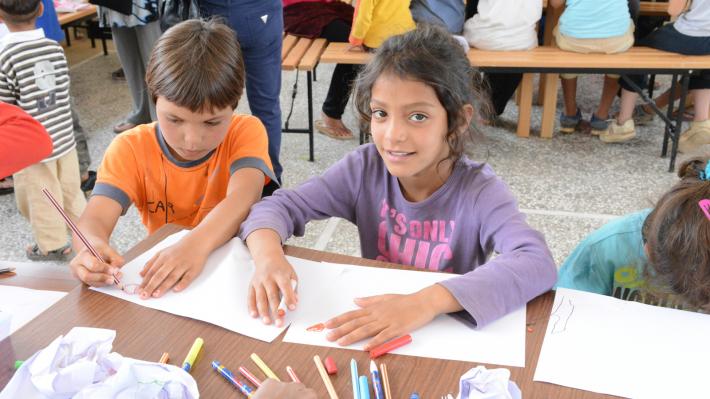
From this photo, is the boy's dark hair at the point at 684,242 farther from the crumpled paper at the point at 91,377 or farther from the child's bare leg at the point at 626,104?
the child's bare leg at the point at 626,104

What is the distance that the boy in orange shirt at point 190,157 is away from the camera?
3.97ft

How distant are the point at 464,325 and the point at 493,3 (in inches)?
101

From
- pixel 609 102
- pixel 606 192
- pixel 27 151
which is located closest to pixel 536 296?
pixel 27 151

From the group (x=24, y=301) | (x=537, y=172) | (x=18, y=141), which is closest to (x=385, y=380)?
(x=24, y=301)

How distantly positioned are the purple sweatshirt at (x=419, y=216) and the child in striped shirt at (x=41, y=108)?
4.43 ft

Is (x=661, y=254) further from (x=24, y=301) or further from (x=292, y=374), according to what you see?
(x=24, y=301)

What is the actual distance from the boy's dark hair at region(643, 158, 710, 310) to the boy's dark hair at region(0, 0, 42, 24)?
2.06 meters

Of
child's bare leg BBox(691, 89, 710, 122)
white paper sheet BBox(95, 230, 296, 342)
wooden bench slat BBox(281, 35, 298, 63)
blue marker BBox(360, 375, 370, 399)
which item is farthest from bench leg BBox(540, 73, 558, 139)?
blue marker BBox(360, 375, 370, 399)

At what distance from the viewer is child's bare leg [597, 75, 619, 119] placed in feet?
11.4

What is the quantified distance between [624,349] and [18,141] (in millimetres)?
1160

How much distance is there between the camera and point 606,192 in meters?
2.78

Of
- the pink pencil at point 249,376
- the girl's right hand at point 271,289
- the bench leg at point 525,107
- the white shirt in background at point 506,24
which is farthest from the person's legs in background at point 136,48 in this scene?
the pink pencil at point 249,376

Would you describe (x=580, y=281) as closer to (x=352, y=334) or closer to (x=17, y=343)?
(x=352, y=334)

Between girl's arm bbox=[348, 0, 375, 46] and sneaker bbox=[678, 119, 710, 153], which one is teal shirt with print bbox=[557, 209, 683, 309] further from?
sneaker bbox=[678, 119, 710, 153]
